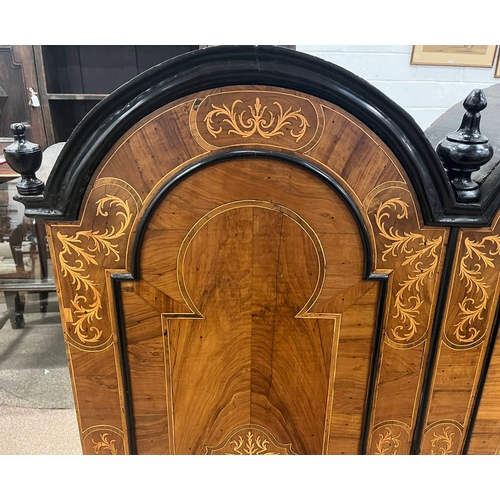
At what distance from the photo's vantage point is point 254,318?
79cm

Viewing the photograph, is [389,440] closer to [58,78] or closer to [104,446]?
[104,446]

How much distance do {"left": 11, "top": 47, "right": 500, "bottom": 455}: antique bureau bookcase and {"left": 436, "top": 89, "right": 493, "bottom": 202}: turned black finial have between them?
2 cm

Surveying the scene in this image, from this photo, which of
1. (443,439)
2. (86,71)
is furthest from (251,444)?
(86,71)

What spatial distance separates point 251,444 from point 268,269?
40 centimetres

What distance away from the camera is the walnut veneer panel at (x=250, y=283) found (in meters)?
0.66

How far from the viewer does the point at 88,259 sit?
28.6 inches

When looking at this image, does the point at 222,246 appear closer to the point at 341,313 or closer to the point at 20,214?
the point at 341,313

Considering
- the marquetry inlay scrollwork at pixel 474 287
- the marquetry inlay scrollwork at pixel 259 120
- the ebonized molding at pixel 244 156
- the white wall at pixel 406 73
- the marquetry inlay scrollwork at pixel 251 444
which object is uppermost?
the white wall at pixel 406 73

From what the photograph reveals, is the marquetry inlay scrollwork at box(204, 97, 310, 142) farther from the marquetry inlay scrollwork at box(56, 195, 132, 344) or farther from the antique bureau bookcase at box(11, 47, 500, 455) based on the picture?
the marquetry inlay scrollwork at box(56, 195, 132, 344)

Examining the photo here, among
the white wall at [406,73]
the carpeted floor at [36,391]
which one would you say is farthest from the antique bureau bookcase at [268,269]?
the white wall at [406,73]

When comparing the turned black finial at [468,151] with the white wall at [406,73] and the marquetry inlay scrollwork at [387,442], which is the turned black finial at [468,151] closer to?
the marquetry inlay scrollwork at [387,442]

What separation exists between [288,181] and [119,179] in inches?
10.4

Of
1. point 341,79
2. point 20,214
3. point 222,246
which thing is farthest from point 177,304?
point 20,214

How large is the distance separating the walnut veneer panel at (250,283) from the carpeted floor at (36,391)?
613mm
